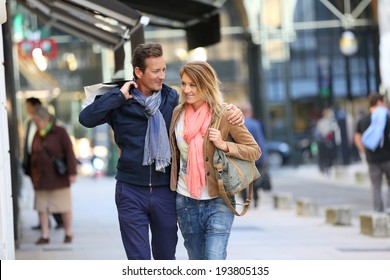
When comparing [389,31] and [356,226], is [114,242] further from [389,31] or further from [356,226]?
[389,31]

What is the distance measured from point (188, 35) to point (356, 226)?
4330 millimetres

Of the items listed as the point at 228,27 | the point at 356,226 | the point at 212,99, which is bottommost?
the point at 356,226

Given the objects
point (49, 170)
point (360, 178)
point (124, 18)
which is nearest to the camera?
point (124, 18)

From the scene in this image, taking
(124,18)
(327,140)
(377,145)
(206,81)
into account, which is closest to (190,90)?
(206,81)

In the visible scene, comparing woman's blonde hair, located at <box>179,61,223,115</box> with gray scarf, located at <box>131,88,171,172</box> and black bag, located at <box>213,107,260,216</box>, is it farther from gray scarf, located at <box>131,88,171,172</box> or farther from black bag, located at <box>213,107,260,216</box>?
gray scarf, located at <box>131,88,171,172</box>

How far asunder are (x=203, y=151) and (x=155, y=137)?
306 mm

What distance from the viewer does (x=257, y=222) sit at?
55.7ft

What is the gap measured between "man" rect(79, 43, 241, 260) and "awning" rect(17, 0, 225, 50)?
2.23 m

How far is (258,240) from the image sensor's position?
537 inches

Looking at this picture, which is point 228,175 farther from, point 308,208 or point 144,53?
point 308,208

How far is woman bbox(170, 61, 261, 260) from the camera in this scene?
652cm

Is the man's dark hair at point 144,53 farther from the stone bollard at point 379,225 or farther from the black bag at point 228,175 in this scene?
the stone bollard at point 379,225
